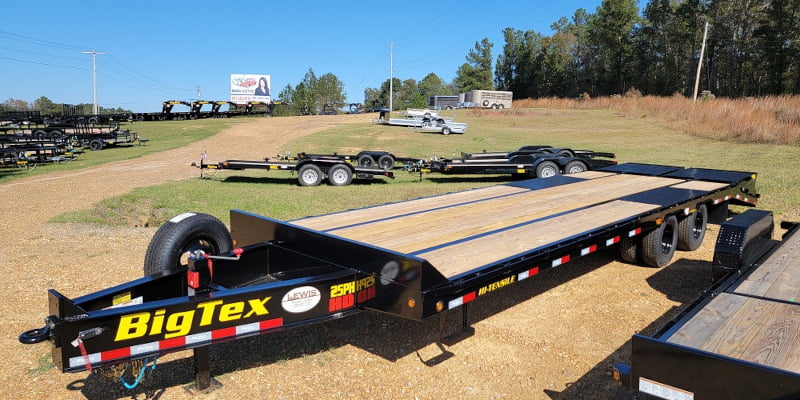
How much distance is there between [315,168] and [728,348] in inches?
456

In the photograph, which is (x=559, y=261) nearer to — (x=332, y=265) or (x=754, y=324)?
(x=754, y=324)

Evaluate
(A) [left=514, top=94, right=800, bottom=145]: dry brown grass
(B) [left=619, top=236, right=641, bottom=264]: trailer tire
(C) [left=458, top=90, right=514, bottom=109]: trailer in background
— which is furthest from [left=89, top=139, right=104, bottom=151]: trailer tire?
(C) [left=458, top=90, right=514, bottom=109]: trailer in background

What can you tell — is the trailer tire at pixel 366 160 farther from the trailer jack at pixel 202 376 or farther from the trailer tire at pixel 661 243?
the trailer jack at pixel 202 376

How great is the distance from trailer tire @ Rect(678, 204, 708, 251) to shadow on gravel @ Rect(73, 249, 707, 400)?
152 cm

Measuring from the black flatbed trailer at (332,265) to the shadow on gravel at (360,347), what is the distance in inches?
17.5

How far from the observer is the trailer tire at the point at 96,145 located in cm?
2383

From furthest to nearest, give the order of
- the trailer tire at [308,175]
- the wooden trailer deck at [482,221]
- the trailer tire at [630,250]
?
the trailer tire at [308,175]
the trailer tire at [630,250]
the wooden trailer deck at [482,221]

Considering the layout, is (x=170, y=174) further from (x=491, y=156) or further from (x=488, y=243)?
(x=488, y=243)

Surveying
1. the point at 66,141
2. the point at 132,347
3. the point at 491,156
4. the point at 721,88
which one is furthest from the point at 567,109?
the point at 132,347

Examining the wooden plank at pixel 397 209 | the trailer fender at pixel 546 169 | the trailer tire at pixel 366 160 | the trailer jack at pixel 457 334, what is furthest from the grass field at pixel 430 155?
the trailer jack at pixel 457 334

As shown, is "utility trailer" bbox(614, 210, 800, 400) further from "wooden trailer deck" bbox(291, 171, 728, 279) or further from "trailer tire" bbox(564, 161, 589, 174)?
"trailer tire" bbox(564, 161, 589, 174)

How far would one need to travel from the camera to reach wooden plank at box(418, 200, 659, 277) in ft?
12.9

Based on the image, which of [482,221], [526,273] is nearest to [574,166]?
[482,221]

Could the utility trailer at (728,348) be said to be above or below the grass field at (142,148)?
below
